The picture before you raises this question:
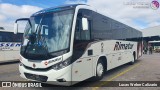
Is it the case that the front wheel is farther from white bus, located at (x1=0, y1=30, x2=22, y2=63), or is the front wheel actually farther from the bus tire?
white bus, located at (x1=0, y1=30, x2=22, y2=63)

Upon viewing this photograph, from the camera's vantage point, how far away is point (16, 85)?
8578 millimetres

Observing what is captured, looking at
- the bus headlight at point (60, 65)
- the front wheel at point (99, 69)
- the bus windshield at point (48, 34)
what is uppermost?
the bus windshield at point (48, 34)

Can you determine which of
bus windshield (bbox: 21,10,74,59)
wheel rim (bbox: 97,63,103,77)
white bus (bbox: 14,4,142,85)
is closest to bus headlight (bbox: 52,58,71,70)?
white bus (bbox: 14,4,142,85)

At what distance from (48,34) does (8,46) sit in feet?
34.2

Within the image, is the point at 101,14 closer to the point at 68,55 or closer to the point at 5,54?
the point at 68,55

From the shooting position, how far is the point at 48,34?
7.15 m

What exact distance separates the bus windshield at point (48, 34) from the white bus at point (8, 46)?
355 inches

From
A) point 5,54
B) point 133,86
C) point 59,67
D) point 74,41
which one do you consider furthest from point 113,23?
point 5,54

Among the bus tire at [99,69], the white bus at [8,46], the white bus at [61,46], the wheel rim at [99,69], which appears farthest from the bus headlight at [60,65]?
the white bus at [8,46]

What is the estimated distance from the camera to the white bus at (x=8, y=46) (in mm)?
15984

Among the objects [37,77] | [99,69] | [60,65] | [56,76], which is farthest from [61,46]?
[99,69]

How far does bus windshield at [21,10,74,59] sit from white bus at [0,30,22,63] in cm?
902

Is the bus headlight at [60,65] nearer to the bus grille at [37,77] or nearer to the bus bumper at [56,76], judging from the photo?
the bus bumper at [56,76]

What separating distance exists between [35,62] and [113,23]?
20.0 ft
